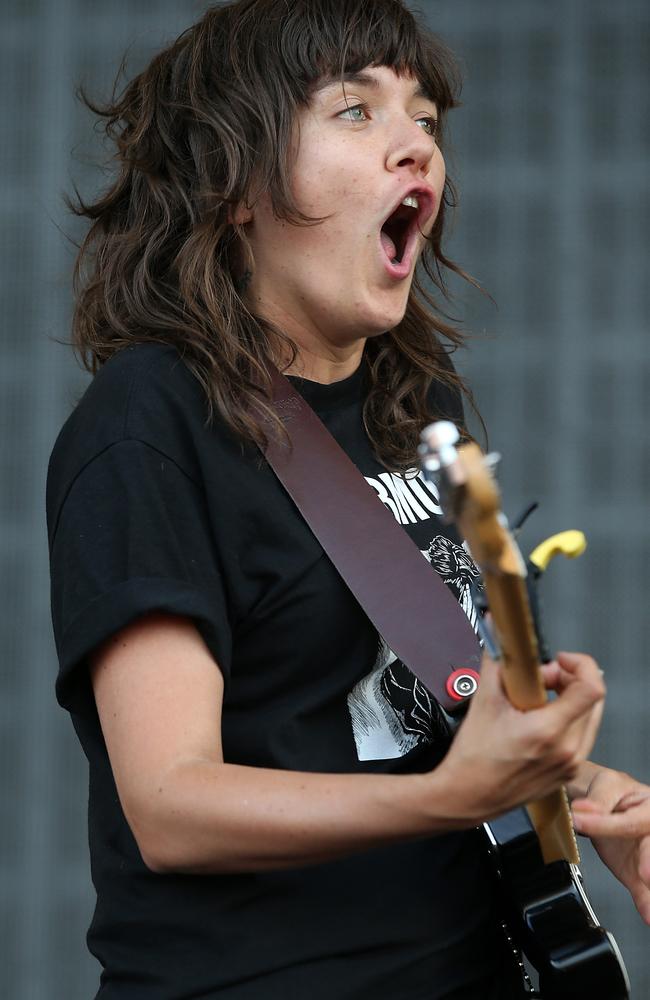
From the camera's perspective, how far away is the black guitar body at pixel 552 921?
5.24 ft

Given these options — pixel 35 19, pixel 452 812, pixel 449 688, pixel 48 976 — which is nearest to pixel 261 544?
pixel 449 688

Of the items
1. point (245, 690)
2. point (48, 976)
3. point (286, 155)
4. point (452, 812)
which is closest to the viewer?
point (452, 812)

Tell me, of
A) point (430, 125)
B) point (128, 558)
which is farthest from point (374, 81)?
point (128, 558)

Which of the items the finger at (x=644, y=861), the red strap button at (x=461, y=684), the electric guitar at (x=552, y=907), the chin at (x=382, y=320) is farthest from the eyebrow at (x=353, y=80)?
the finger at (x=644, y=861)

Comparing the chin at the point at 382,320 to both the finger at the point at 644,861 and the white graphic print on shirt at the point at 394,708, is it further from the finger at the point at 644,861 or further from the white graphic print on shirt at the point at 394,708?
the finger at the point at 644,861

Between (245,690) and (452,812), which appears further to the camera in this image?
(245,690)

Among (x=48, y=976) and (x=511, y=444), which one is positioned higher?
(x=511, y=444)

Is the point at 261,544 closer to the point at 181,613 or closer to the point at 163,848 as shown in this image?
the point at 181,613

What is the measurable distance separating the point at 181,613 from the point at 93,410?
0.29 m

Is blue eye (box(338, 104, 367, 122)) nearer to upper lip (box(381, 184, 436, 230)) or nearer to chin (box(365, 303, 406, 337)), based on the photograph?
upper lip (box(381, 184, 436, 230))

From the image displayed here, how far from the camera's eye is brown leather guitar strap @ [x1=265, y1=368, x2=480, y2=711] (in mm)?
1616

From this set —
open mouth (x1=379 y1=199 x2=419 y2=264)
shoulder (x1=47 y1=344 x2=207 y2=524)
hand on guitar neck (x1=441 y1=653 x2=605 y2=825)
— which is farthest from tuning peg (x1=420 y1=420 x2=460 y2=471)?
open mouth (x1=379 y1=199 x2=419 y2=264)

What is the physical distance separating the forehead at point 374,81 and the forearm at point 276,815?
89cm

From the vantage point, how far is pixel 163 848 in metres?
1.38
